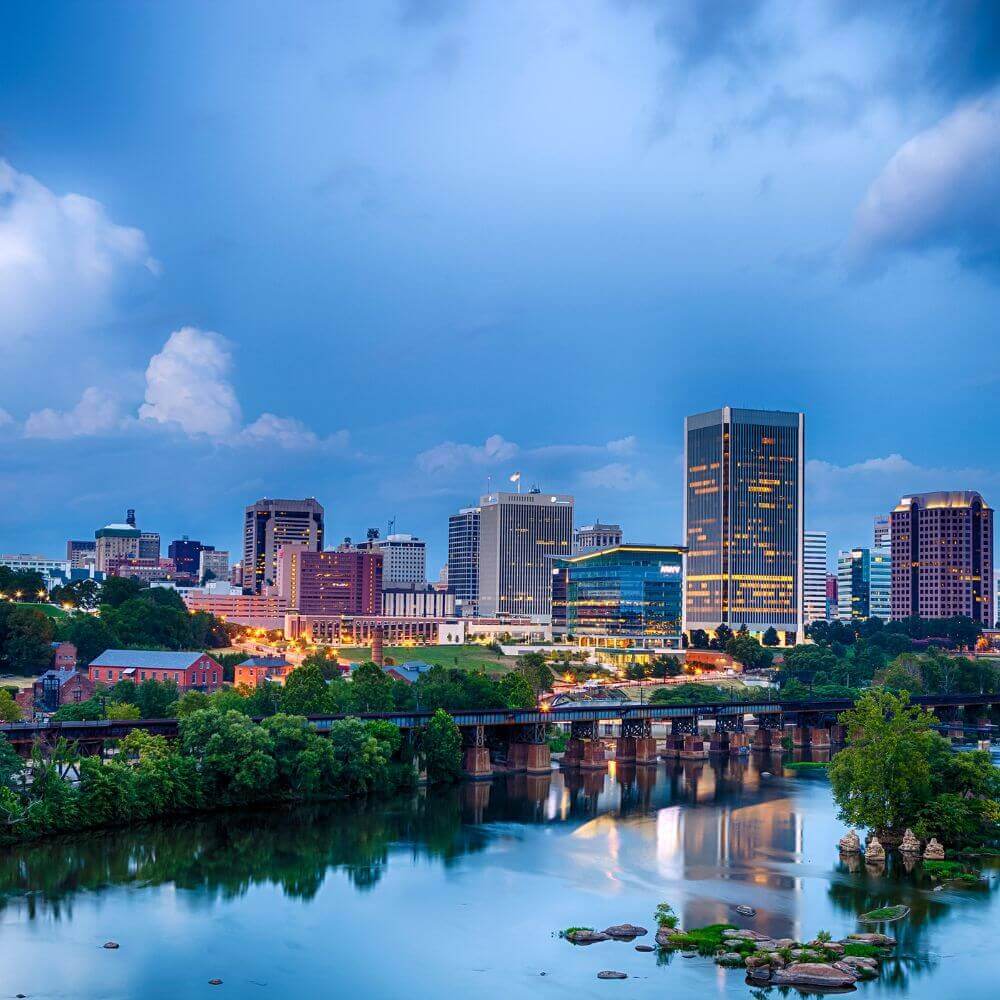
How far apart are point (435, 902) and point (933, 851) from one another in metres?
30.5

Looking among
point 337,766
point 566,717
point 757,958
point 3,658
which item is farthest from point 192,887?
point 3,658

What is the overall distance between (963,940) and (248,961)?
1283 inches

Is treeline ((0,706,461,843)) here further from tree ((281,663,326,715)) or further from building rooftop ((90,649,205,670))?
building rooftop ((90,649,205,670))

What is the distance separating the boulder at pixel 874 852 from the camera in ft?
224

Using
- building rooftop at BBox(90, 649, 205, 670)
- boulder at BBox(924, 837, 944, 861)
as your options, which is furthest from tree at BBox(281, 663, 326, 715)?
boulder at BBox(924, 837, 944, 861)

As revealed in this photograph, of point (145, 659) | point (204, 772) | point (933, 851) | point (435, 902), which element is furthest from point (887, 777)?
point (145, 659)

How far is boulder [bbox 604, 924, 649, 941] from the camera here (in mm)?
53375

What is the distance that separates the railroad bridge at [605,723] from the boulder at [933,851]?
41.0m

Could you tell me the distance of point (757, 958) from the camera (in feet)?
161

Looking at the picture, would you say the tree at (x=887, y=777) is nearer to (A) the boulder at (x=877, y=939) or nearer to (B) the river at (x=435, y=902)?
(B) the river at (x=435, y=902)

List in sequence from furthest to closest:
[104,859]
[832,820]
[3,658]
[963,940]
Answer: [3,658], [832,820], [104,859], [963,940]

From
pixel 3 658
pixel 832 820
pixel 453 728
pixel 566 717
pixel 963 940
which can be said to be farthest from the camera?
pixel 3 658

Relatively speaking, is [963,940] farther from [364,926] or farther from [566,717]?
[566,717]

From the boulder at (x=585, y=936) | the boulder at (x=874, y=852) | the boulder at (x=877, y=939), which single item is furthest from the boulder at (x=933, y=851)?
the boulder at (x=585, y=936)
